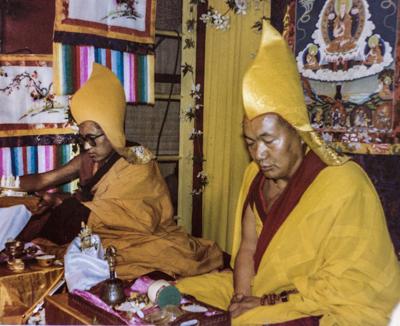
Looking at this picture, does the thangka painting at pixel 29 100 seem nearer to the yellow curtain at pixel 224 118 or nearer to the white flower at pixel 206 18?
the yellow curtain at pixel 224 118

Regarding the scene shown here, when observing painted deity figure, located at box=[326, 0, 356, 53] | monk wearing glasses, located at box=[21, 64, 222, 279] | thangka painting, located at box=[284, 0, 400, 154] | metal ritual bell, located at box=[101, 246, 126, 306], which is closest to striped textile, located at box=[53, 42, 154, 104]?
monk wearing glasses, located at box=[21, 64, 222, 279]

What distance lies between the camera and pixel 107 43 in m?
4.25

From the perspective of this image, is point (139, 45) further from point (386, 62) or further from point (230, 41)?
point (386, 62)

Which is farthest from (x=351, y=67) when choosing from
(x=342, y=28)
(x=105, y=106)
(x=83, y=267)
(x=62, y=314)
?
(x=62, y=314)

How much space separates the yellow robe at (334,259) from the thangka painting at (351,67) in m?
1.51

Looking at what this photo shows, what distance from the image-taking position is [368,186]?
215cm

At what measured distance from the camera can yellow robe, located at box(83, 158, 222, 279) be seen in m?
3.24

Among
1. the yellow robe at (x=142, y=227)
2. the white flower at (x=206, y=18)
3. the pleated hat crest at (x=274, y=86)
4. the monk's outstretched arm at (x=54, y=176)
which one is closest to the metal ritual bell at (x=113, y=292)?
the pleated hat crest at (x=274, y=86)

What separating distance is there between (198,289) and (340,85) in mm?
2042

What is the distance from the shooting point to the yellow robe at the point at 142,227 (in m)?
3.24

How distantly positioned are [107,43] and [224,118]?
116 cm

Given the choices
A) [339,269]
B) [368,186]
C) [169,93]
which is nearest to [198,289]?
[339,269]

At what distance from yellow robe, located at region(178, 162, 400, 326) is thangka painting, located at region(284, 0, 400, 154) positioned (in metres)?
1.51

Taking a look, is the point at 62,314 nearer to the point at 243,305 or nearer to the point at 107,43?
the point at 243,305
